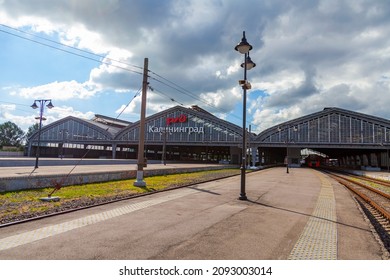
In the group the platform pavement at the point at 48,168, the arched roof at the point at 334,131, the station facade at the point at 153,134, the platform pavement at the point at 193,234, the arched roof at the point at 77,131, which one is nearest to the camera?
the platform pavement at the point at 193,234

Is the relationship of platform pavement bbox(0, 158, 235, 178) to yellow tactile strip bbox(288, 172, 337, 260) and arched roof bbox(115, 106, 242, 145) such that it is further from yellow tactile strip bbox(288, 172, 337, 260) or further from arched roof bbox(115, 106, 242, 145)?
arched roof bbox(115, 106, 242, 145)

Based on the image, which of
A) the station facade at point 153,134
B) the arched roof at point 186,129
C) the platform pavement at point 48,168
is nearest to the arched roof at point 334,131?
the arched roof at point 186,129

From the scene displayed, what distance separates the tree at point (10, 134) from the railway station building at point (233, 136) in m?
48.1

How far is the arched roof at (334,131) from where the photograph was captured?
203 feet

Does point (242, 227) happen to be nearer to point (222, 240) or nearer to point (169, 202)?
point (222, 240)

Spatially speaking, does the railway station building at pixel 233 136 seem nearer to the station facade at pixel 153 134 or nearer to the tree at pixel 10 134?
the station facade at pixel 153 134

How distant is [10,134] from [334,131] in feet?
453

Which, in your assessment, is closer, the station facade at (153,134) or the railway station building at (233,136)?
the railway station building at (233,136)

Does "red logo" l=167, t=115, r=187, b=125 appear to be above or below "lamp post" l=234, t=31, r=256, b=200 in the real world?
above

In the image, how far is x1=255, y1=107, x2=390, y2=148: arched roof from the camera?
61812mm

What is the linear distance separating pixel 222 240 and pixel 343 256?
8.34 feet

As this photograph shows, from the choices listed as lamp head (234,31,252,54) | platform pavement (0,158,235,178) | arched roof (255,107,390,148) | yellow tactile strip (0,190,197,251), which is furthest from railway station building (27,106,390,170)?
yellow tactile strip (0,190,197,251)
